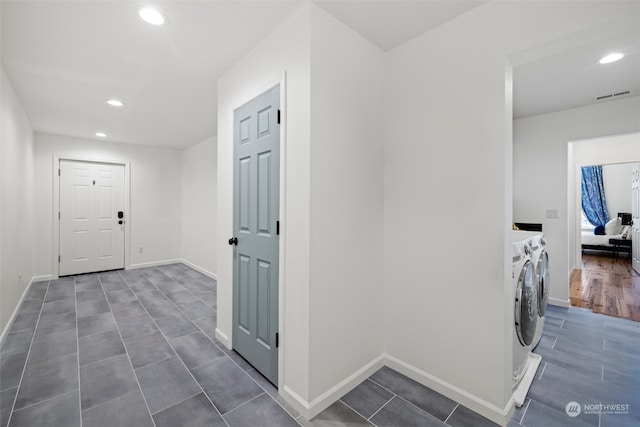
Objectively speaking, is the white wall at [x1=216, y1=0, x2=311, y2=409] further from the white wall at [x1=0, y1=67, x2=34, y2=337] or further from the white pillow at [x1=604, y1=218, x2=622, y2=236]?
the white pillow at [x1=604, y1=218, x2=622, y2=236]

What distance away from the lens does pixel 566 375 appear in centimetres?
198

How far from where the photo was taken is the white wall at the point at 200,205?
15.7 ft

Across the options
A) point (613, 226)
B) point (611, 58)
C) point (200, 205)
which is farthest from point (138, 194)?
point (613, 226)

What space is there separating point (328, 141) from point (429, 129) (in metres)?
0.74

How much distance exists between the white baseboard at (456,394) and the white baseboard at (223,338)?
1346mm

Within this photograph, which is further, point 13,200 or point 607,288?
point 607,288

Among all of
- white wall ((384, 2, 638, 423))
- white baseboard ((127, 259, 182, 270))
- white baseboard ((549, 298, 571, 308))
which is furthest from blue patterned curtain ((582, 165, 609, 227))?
white baseboard ((127, 259, 182, 270))

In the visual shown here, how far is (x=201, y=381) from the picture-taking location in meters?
1.94

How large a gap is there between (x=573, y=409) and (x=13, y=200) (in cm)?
523

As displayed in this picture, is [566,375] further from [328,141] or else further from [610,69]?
[610,69]

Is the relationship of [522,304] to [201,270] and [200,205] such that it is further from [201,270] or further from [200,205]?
[200,205]

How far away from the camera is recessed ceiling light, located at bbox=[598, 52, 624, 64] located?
212 cm

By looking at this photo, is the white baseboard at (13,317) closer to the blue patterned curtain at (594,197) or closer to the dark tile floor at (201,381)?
the dark tile floor at (201,381)

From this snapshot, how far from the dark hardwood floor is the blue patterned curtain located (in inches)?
74.8
